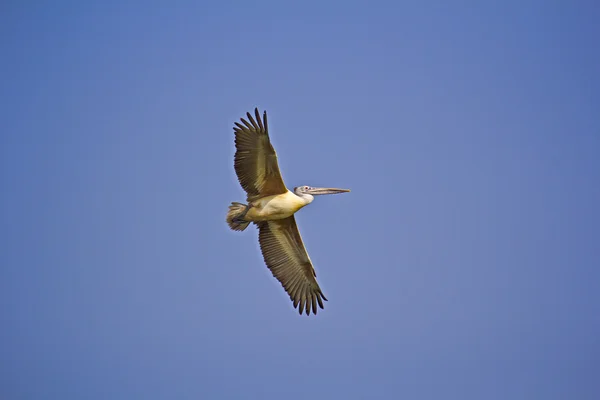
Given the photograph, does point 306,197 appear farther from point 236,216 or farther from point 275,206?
point 236,216

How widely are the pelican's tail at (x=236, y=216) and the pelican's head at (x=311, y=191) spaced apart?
105 centimetres

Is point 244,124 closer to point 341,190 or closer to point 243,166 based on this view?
point 243,166

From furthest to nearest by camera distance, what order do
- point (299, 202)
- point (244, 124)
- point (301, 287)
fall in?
1. point (301, 287)
2. point (299, 202)
3. point (244, 124)

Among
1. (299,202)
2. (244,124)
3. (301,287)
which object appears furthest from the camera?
(301,287)

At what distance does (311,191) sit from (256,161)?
1.62 m

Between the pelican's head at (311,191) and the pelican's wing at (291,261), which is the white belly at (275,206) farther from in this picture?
the pelican's wing at (291,261)

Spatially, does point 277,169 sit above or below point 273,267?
above

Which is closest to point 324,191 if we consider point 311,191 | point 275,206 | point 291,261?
point 311,191

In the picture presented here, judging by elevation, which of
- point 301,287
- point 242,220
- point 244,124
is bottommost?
point 301,287

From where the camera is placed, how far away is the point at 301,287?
617 inches

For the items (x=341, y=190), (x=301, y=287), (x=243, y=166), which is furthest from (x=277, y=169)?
(x=301, y=287)

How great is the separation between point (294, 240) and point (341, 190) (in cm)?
131

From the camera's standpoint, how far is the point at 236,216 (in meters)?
14.7

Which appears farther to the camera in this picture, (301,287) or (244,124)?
(301,287)
